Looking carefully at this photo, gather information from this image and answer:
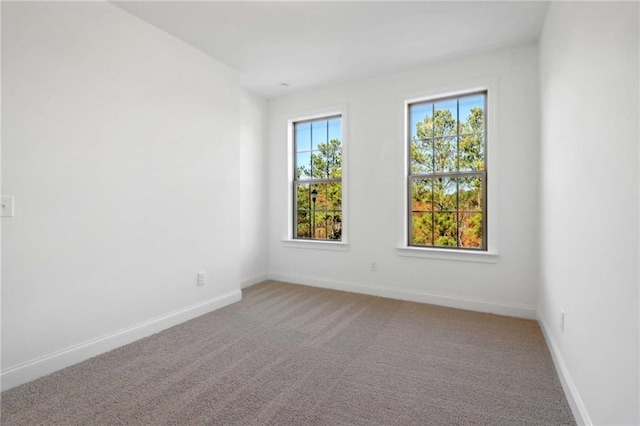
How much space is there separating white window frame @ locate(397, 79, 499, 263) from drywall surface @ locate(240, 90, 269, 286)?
1.96 metres

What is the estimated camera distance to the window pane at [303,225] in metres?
4.60

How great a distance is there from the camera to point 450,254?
3.51 metres

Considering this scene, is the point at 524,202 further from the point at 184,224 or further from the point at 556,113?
the point at 184,224

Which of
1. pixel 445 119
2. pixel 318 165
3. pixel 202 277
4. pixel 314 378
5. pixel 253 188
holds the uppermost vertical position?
pixel 445 119

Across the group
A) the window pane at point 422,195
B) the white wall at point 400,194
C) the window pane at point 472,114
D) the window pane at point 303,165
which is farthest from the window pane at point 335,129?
the window pane at point 472,114

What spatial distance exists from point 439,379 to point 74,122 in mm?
3041

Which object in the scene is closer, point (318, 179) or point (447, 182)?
point (447, 182)

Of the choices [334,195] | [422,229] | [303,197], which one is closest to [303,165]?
[303,197]

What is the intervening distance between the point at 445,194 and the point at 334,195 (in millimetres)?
1420

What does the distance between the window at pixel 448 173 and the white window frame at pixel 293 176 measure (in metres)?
0.78

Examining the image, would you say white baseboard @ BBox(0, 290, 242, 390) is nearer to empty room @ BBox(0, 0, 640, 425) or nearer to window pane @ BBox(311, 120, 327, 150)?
empty room @ BBox(0, 0, 640, 425)

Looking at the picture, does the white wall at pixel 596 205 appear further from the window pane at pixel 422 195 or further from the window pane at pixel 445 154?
the window pane at pixel 422 195

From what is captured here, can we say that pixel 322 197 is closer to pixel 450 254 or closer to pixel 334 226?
pixel 334 226

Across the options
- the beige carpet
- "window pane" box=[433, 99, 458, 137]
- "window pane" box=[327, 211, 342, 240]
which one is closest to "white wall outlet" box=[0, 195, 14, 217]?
the beige carpet
